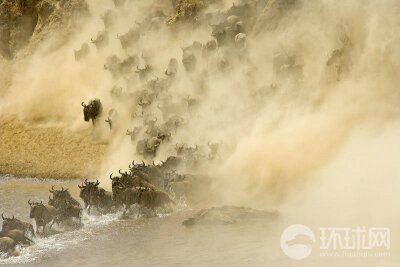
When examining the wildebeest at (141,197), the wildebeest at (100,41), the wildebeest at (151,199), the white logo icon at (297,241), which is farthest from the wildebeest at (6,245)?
the wildebeest at (100,41)

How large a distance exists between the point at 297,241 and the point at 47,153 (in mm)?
26804

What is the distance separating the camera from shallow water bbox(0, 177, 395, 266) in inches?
709

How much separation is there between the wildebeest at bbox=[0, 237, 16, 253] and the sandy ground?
1899 cm

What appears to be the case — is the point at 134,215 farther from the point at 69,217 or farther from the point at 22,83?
the point at 22,83

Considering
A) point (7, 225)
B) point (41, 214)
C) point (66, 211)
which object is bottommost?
point (7, 225)

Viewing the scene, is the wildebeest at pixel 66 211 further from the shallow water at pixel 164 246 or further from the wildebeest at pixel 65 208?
the shallow water at pixel 164 246

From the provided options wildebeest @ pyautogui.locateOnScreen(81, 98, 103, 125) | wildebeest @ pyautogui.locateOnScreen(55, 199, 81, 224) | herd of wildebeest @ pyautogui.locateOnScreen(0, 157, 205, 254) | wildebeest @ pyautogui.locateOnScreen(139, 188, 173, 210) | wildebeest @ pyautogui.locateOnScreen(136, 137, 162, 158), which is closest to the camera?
herd of wildebeest @ pyautogui.locateOnScreen(0, 157, 205, 254)

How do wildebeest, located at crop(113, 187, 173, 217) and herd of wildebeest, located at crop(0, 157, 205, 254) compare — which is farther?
wildebeest, located at crop(113, 187, 173, 217)

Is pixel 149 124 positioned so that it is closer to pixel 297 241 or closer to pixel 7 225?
pixel 7 225

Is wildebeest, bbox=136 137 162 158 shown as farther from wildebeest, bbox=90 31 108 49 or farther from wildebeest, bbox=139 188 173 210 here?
wildebeest, bbox=90 31 108 49

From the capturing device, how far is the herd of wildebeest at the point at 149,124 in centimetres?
2336

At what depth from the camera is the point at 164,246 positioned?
20.2m

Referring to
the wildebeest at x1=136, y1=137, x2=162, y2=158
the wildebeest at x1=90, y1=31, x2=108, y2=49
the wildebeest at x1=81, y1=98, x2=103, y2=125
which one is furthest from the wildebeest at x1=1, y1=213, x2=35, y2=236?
the wildebeest at x1=90, y1=31, x2=108, y2=49

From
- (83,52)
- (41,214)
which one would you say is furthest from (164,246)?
(83,52)
